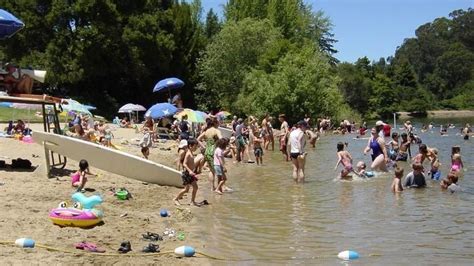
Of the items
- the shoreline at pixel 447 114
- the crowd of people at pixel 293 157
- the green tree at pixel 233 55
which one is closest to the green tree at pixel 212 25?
the green tree at pixel 233 55

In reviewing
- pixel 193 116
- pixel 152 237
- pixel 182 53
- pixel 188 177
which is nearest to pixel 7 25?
pixel 188 177

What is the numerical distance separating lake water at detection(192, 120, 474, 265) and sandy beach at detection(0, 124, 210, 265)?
2.39 feet

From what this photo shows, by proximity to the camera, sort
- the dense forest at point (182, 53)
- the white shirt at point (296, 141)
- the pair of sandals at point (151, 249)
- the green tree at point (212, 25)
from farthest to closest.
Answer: the green tree at point (212, 25) → the dense forest at point (182, 53) → the white shirt at point (296, 141) → the pair of sandals at point (151, 249)

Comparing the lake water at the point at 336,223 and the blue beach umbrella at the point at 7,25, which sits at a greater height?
the blue beach umbrella at the point at 7,25

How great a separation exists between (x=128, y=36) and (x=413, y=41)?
12555cm

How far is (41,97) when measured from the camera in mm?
14305

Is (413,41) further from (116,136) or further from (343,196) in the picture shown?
(343,196)

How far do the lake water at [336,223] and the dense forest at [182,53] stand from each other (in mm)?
30018

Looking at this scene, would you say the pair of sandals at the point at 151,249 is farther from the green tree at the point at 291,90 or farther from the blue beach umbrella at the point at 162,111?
the green tree at the point at 291,90

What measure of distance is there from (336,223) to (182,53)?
44.7m

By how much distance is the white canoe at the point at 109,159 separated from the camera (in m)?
14.5

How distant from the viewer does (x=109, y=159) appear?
49.8 feet

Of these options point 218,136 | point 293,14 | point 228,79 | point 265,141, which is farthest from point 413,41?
point 218,136

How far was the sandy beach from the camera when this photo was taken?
7973 millimetres
